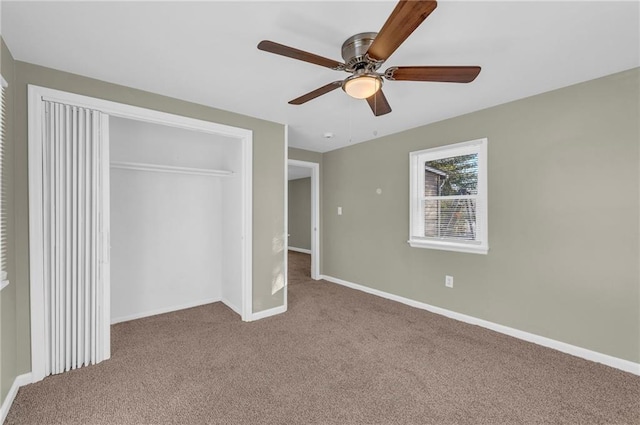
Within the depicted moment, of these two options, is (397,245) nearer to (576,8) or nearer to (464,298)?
(464,298)

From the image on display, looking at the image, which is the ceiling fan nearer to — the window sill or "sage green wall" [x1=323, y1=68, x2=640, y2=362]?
"sage green wall" [x1=323, y1=68, x2=640, y2=362]

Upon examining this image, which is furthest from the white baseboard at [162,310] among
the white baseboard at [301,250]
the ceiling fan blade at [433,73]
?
the white baseboard at [301,250]

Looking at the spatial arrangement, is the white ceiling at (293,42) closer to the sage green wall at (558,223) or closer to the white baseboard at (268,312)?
the sage green wall at (558,223)

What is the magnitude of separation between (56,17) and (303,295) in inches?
146

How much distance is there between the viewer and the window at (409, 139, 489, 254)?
10.2 feet

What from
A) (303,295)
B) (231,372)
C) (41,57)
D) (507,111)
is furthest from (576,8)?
(303,295)

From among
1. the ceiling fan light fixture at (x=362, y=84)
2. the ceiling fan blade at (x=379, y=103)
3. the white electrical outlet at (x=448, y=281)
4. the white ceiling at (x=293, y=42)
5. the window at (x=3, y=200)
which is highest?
the white ceiling at (x=293, y=42)

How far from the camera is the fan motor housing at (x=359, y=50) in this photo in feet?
5.60

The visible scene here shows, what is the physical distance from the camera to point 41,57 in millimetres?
2008

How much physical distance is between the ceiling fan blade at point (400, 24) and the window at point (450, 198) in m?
2.11

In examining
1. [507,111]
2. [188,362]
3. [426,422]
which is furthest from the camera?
[507,111]

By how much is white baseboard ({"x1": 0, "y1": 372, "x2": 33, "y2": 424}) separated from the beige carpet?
5cm

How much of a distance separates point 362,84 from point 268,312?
9.01 feet

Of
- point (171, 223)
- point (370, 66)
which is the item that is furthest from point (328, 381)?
point (171, 223)
